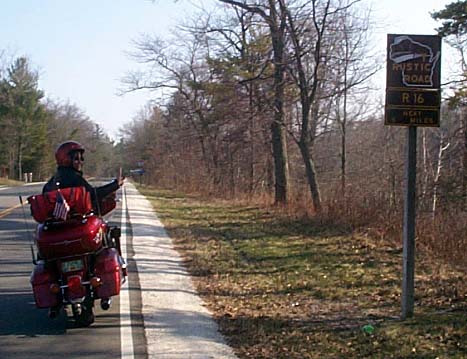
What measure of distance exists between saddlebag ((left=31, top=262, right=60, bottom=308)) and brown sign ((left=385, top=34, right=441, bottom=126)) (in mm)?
4209

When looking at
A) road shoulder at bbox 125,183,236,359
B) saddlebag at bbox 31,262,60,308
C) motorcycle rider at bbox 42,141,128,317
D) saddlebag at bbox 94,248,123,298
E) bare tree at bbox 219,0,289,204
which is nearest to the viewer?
road shoulder at bbox 125,183,236,359

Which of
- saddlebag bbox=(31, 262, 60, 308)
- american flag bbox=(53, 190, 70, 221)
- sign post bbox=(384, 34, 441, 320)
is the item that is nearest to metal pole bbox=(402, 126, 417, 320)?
sign post bbox=(384, 34, 441, 320)

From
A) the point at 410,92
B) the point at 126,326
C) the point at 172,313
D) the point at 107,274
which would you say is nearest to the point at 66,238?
the point at 107,274

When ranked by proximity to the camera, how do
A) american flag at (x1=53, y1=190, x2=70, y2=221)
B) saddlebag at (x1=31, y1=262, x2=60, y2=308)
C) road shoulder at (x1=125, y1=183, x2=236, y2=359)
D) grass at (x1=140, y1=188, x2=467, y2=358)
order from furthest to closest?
saddlebag at (x1=31, y1=262, x2=60, y2=308)
american flag at (x1=53, y1=190, x2=70, y2=221)
road shoulder at (x1=125, y1=183, x2=236, y2=359)
grass at (x1=140, y1=188, x2=467, y2=358)

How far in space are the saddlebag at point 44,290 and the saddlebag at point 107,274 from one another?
482 mm

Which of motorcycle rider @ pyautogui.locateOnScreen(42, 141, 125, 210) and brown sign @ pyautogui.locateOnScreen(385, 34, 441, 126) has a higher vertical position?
brown sign @ pyautogui.locateOnScreen(385, 34, 441, 126)

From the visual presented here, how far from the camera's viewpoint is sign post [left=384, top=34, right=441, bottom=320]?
26.9ft

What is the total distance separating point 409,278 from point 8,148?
240ft

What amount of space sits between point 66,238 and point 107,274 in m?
0.64

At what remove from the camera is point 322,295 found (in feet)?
33.4

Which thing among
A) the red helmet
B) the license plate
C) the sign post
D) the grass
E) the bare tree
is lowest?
the grass

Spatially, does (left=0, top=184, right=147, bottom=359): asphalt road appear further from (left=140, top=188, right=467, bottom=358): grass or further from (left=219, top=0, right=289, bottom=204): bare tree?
(left=219, top=0, right=289, bottom=204): bare tree

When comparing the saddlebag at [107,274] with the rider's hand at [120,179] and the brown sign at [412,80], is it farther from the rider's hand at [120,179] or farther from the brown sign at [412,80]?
the brown sign at [412,80]

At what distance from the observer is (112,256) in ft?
27.3
